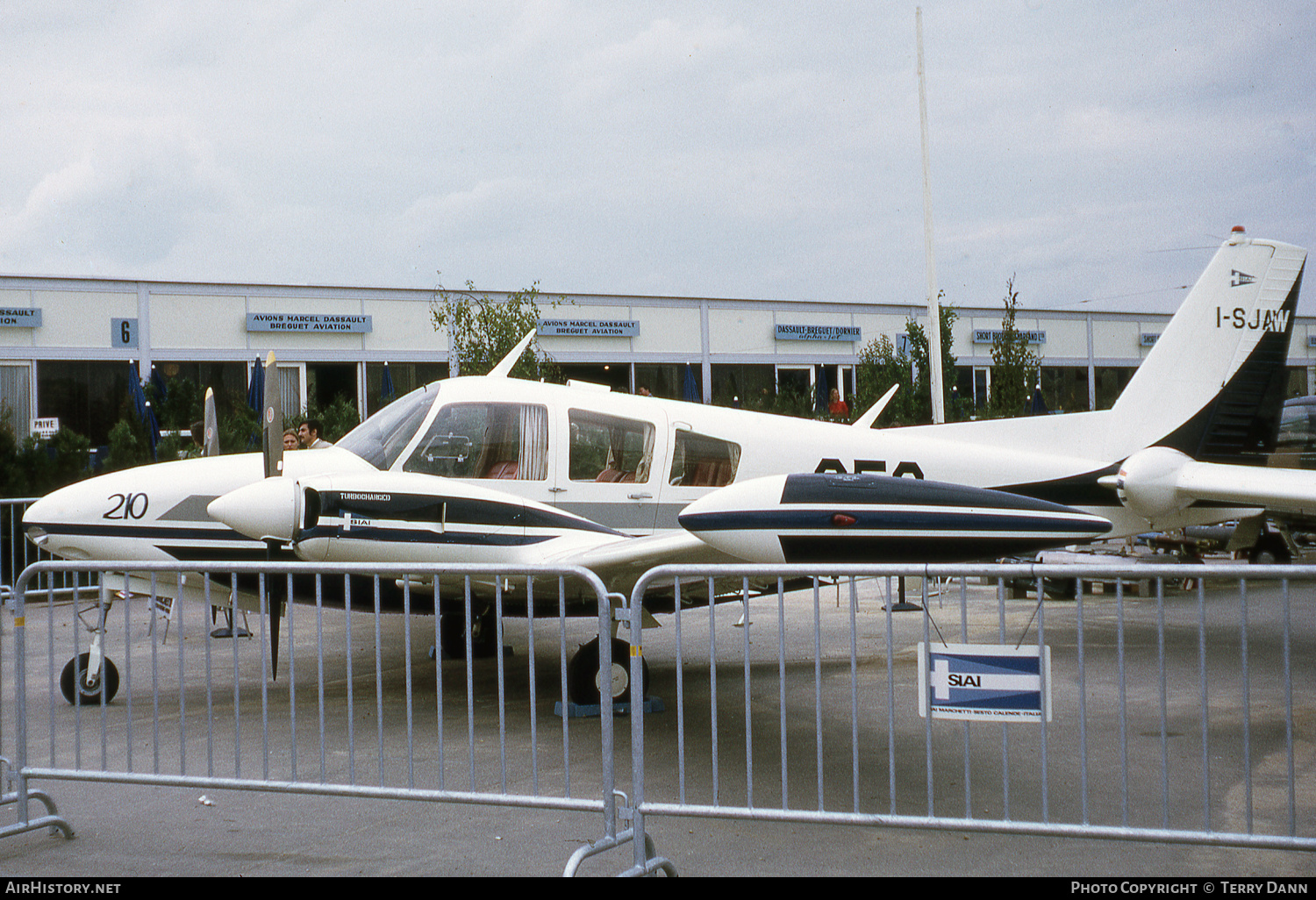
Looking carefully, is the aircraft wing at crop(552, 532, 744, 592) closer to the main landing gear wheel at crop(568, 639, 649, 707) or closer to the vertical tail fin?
the main landing gear wheel at crop(568, 639, 649, 707)

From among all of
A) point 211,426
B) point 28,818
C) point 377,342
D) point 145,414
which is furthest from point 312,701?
point 377,342

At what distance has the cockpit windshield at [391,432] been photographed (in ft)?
24.2

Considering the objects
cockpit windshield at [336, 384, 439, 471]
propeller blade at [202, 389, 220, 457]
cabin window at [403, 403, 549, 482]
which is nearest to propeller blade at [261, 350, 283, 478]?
cockpit windshield at [336, 384, 439, 471]

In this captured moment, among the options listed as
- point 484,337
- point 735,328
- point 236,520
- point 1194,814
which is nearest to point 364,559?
point 236,520

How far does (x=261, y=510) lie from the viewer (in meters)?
6.44

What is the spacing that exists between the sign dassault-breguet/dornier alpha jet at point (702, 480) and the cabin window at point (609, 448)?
0.01 meters

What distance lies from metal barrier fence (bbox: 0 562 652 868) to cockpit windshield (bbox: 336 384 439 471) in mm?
912

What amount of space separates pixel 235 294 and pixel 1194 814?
22.9 meters

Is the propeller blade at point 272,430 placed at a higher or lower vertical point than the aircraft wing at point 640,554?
higher

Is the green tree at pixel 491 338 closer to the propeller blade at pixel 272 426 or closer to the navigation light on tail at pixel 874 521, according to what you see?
the propeller blade at pixel 272 426

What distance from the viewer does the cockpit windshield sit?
7.36 metres

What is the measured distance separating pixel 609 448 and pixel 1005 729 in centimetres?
433

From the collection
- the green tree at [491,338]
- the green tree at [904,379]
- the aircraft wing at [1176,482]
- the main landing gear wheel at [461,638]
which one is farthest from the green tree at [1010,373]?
the main landing gear wheel at [461,638]
